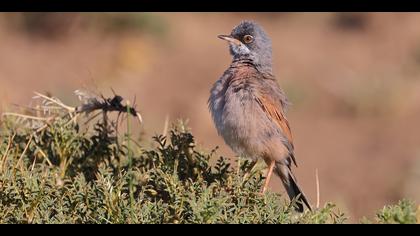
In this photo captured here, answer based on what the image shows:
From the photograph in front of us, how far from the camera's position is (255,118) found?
608 centimetres

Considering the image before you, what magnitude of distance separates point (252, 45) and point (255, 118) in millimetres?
798

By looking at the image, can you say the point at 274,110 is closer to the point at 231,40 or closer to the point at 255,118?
the point at 255,118

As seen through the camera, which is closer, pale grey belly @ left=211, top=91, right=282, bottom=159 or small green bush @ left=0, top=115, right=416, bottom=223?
small green bush @ left=0, top=115, right=416, bottom=223

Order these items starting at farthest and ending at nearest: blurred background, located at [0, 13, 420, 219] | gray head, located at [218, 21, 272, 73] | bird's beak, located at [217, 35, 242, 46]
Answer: blurred background, located at [0, 13, 420, 219], bird's beak, located at [217, 35, 242, 46], gray head, located at [218, 21, 272, 73]

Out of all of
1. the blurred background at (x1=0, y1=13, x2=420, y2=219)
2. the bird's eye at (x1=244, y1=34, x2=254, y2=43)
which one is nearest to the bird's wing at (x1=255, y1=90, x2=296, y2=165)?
the bird's eye at (x1=244, y1=34, x2=254, y2=43)

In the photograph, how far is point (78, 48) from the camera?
14.5m

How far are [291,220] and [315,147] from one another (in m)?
7.41

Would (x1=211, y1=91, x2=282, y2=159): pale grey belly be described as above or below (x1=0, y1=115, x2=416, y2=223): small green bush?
above

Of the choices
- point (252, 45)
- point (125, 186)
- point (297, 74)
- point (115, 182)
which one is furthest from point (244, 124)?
point (297, 74)

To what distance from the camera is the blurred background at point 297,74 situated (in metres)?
11.1

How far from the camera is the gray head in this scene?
21.6 ft

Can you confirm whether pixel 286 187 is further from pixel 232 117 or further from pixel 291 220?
pixel 291 220

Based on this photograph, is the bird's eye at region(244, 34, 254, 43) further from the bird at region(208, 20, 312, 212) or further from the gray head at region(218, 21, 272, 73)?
the bird at region(208, 20, 312, 212)

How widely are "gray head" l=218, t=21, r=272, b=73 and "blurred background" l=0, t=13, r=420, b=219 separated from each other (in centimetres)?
284
